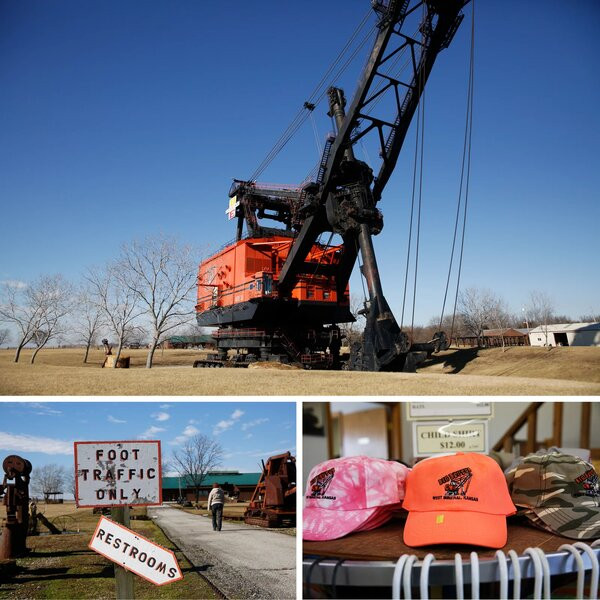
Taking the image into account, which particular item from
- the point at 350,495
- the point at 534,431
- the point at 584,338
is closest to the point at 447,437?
the point at 534,431

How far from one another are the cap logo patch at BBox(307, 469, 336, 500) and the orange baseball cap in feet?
1.45

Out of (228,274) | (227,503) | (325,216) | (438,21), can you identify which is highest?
(438,21)

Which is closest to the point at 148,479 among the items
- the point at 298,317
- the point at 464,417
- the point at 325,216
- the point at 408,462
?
the point at 408,462

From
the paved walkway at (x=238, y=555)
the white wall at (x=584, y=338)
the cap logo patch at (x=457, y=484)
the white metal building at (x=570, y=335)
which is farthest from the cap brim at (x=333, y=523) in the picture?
the white wall at (x=584, y=338)

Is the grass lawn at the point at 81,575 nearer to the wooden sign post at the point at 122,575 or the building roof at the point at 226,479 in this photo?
the wooden sign post at the point at 122,575

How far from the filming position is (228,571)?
449 cm

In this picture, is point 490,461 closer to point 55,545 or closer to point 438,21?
point 55,545

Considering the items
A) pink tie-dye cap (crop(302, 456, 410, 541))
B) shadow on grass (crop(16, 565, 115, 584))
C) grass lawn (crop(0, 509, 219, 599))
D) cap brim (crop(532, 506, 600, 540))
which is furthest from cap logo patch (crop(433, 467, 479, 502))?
shadow on grass (crop(16, 565, 115, 584))

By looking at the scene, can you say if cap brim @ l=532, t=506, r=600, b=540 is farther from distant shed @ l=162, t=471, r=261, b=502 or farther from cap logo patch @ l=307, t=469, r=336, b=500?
distant shed @ l=162, t=471, r=261, b=502

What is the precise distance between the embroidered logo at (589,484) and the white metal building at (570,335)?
17680 millimetres

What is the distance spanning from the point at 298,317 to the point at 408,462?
11.3 meters

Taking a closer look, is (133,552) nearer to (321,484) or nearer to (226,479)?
(321,484)

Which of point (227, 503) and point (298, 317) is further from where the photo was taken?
point (298, 317)

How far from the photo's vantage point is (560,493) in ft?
8.53
